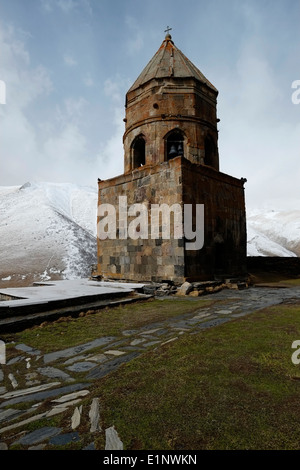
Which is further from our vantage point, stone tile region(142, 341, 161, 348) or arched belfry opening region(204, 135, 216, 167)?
arched belfry opening region(204, 135, 216, 167)

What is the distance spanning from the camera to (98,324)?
4961mm

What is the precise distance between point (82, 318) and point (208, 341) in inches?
110

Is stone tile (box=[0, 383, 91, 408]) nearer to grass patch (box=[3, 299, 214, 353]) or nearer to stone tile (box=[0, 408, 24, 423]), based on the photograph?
stone tile (box=[0, 408, 24, 423])

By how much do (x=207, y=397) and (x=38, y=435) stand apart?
3.98ft

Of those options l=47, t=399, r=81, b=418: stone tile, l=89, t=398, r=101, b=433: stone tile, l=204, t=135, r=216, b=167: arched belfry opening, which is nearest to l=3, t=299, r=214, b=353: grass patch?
Result: l=47, t=399, r=81, b=418: stone tile

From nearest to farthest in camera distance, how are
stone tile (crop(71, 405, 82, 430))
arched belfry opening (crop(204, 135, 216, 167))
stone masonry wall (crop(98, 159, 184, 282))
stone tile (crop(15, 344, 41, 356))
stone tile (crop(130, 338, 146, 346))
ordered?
stone tile (crop(71, 405, 82, 430))
stone tile (crop(15, 344, 41, 356))
stone tile (crop(130, 338, 146, 346))
stone masonry wall (crop(98, 159, 184, 282))
arched belfry opening (crop(204, 135, 216, 167))

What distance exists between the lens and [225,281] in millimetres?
10164

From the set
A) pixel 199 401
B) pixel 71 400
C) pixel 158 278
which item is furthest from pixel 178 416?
pixel 158 278

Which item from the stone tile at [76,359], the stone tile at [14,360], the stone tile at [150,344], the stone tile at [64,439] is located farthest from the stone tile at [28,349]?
the stone tile at [64,439]

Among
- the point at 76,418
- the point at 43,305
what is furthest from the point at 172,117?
the point at 76,418

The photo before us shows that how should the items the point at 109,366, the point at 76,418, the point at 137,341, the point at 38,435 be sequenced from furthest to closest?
1. the point at 137,341
2. the point at 109,366
3. the point at 76,418
4. the point at 38,435

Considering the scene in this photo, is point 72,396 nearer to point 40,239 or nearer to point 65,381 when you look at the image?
point 65,381

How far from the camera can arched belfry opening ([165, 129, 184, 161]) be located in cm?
1088

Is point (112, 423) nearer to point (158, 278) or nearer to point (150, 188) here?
point (158, 278)
